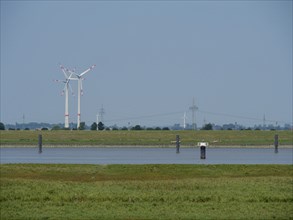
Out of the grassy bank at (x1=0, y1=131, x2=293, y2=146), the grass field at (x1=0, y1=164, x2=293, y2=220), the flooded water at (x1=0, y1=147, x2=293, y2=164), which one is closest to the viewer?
the grass field at (x1=0, y1=164, x2=293, y2=220)

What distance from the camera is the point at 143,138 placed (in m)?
102

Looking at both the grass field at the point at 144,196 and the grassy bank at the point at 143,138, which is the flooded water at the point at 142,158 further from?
the grassy bank at the point at 143,138

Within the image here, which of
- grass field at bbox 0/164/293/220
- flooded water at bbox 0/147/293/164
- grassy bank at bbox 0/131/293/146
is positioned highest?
grassy bank at bbox 0/131/293/146

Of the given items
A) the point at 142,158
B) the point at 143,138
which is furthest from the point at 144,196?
the point at 143,138

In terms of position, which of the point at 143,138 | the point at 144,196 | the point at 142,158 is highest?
the point at 143,138

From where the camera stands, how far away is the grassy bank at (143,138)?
93.9m

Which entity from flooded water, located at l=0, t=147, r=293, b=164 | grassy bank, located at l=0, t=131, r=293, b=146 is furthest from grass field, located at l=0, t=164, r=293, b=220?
grassy bank, located at l=0, t=131, r=293, b=146

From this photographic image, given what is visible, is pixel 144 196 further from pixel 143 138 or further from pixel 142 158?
pixel 143 138

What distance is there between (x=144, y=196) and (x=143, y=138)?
76004 millimetres

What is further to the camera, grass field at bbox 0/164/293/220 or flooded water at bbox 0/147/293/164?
flooded water at bbox 0/147/293/164

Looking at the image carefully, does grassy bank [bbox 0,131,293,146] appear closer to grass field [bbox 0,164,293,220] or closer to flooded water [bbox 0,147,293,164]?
flooded water [bbox 0,147,293,164]

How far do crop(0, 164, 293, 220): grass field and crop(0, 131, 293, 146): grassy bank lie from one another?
5580cm

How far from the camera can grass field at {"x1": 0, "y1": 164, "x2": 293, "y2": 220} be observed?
23281 millimetres

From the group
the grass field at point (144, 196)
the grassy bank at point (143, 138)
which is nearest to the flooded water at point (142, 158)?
the grass field at point (144, 196)
